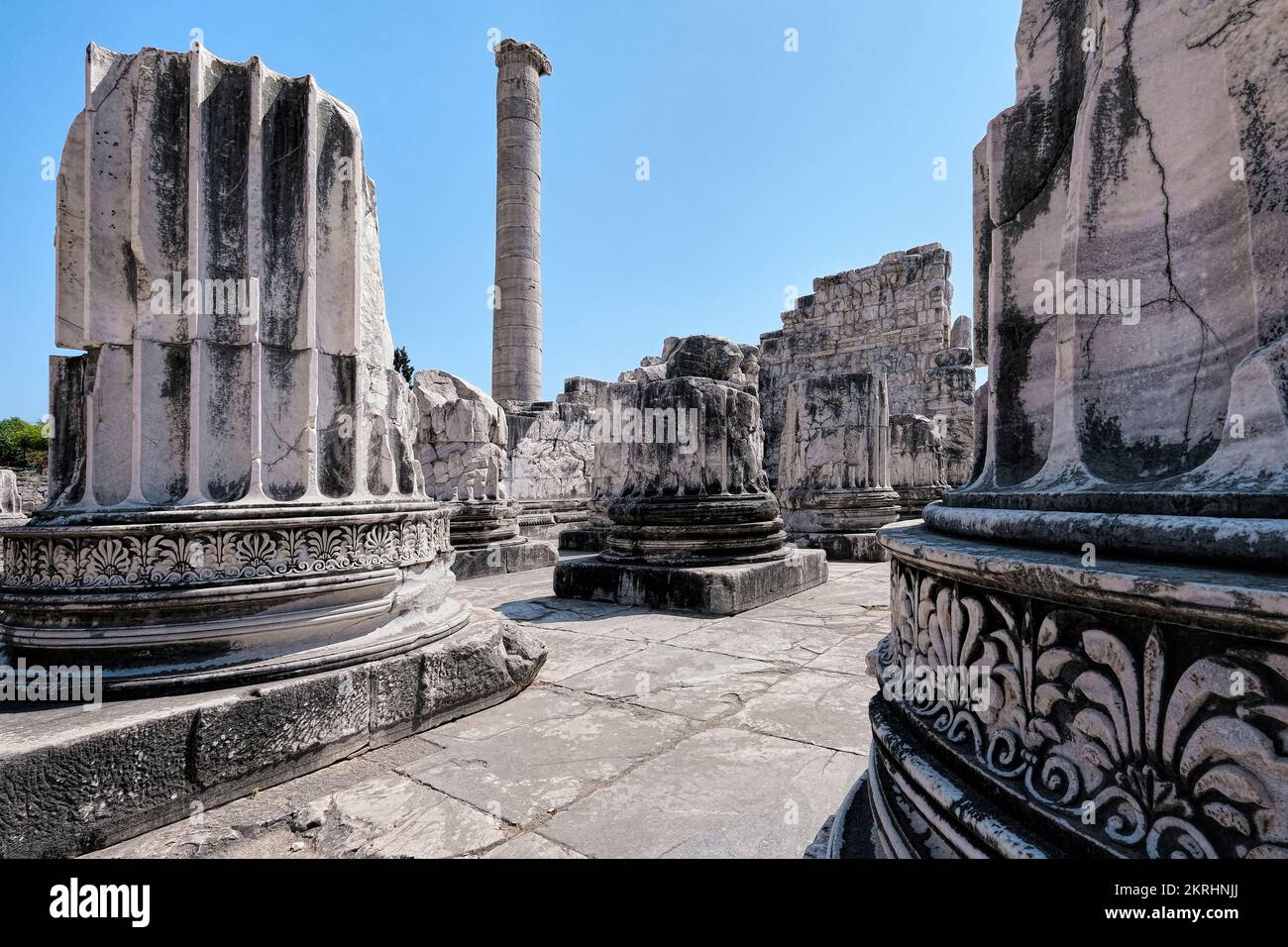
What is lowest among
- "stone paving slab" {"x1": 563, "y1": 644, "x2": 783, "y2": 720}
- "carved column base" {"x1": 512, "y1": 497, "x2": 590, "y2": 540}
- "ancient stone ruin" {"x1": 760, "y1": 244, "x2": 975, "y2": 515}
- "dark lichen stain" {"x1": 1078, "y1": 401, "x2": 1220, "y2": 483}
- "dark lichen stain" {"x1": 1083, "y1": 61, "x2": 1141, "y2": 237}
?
"stone paving slab" {"x1": 563, "y1": 644, "x2": 783, "y2": 720}

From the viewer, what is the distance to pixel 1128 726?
90 centimetres

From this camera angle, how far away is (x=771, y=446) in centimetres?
1543

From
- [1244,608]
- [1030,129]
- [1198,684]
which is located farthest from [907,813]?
[1030,129]

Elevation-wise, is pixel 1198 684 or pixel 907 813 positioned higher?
pixel 1198 684

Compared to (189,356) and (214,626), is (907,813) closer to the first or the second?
(214,626)

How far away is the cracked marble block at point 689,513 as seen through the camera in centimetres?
466

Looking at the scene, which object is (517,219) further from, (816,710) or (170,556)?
(816,710)

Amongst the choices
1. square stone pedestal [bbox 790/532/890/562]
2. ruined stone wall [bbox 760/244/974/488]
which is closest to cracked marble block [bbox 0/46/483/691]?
square stone pedestal [bbox 790/532/890/562]

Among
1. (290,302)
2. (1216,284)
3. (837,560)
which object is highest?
(290,302)

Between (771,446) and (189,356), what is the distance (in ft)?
46.0

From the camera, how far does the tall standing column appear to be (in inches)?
553

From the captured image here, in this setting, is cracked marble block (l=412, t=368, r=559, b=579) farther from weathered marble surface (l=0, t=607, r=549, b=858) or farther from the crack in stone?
the crack in stone

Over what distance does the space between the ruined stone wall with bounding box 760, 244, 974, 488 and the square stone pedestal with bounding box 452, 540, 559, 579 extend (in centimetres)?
863

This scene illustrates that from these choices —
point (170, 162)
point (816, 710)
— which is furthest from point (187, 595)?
point (816, 710)
